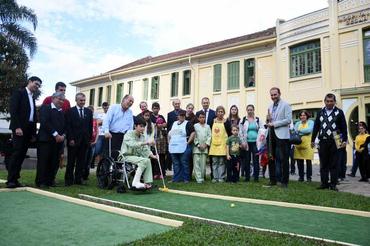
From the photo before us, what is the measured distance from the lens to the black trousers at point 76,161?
7.42 metres

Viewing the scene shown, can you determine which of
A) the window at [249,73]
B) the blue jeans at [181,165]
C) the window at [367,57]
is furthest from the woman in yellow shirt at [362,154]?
the window at [249,73]

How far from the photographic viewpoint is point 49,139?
6.93m

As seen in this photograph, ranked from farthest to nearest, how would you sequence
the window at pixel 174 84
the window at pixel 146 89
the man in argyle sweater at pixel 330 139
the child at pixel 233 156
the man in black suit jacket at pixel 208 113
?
the window at pixel 146 89 → the window at pixel 174 84 → the man in black suit jacket at pixel 208 113 → the child at pixel 233 156 → the man in argyle sweater at pixel 330 139

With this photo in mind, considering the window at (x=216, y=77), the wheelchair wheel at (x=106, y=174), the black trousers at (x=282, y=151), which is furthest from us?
the window at (x=216, y=77)

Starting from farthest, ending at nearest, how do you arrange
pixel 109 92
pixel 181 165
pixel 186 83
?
pixel 109 92 < pixel 186 83 < pixel 181 165

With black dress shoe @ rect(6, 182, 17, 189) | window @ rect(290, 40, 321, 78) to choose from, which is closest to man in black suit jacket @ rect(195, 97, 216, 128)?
black dress shoe @ rect(6, 182, 17, 189)

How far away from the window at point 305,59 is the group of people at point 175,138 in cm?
1020

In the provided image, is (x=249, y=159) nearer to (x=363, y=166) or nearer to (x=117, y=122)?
(x=117, y=122)

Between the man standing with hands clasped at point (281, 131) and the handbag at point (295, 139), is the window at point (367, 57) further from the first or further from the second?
the man standing with hands clasped at point (281, 131)

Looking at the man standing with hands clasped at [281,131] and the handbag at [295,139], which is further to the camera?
the handbag at [295,139]

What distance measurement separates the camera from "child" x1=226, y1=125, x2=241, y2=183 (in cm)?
823

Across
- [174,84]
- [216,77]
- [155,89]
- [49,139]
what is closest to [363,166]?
[49,139]

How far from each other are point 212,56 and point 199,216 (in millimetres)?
20047

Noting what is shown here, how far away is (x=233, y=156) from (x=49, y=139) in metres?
3.85
